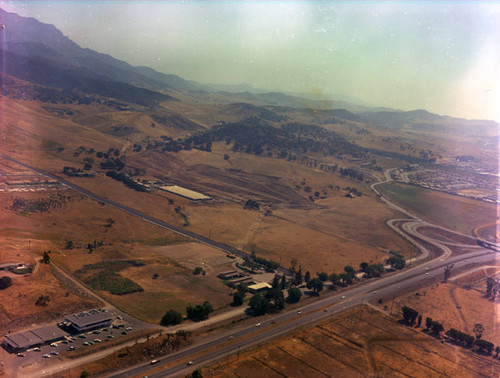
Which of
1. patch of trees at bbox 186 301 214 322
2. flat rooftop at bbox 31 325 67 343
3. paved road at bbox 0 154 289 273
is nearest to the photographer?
flat rooftop at bbox 31 325 67 343

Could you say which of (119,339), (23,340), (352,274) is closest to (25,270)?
(23,340)

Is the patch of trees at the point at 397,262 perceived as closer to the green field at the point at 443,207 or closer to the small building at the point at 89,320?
the green field at the point at 443,207

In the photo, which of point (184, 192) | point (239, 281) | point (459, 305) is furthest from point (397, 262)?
point (184, 192)

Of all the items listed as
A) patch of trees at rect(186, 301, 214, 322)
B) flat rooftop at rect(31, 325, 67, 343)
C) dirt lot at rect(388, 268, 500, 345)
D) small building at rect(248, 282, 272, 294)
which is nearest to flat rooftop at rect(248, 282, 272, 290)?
small building at rect(248, 282, 272, 294)

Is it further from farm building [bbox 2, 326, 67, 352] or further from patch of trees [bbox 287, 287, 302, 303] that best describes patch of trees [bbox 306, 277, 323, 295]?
farm building [bbox 2, 326, 67, 352]

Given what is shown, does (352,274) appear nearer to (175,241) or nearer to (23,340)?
(175,241)

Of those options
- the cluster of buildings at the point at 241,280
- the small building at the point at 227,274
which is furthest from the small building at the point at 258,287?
the small building at the point at 227,274
